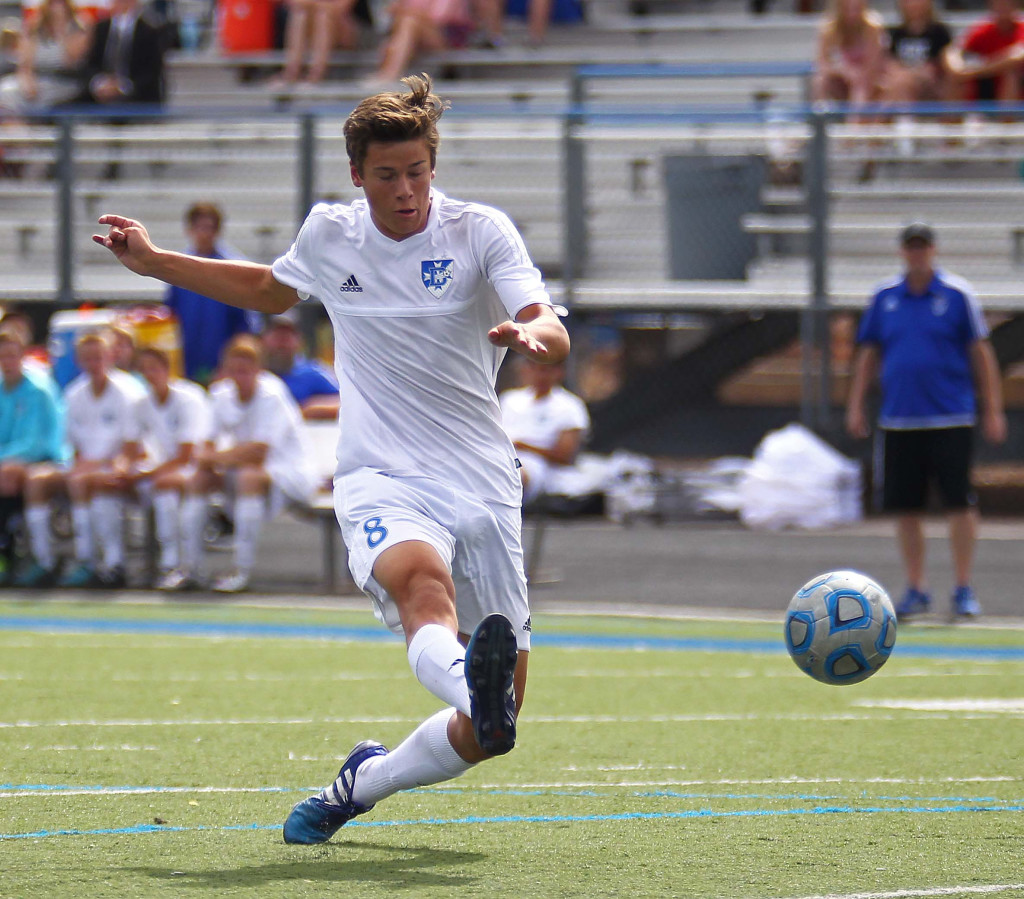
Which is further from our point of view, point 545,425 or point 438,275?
point 545,425

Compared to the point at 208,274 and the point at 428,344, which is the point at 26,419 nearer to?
the point at 208,274

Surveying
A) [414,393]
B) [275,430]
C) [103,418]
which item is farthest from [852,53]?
[414,393]

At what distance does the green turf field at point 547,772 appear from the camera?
464 cm

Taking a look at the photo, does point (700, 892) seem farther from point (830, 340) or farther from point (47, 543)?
point (830, 340)

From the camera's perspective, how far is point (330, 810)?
4957 millimetres

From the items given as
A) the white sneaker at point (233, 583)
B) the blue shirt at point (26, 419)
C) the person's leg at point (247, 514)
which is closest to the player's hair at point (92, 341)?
the blue shirt at point (26, 419)

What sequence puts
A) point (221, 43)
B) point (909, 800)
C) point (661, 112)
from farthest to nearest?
point (221, 43)
point (661, 112)
point (909, 800)

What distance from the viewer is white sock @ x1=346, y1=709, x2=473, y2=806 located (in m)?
4.71

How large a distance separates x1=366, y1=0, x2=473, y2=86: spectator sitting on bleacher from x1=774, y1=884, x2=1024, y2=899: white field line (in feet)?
53.4

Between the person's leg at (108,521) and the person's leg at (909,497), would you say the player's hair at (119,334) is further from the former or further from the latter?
the person's leg at (909,497)

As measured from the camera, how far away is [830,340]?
16859 mm

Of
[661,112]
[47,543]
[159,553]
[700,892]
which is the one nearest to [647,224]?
[661,112]

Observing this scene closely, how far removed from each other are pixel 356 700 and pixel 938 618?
14.8 feet

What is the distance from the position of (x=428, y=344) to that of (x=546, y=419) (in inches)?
320
